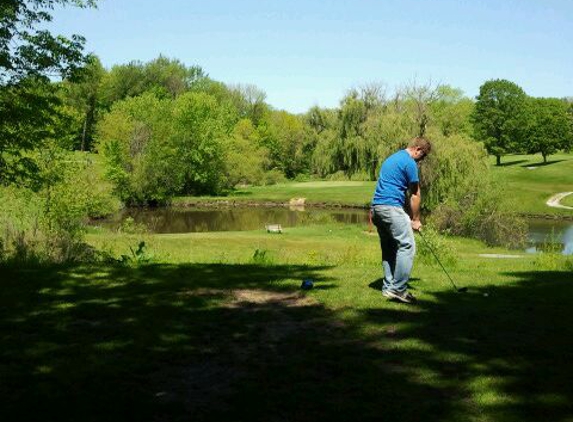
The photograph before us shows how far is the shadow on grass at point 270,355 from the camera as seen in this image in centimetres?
432

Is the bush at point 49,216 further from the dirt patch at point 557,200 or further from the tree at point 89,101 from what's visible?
the tree at point 89,101

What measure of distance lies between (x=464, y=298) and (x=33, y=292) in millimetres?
5952

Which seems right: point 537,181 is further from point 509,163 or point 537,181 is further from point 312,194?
point 312,194

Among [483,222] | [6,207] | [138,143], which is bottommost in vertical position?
[483,222]

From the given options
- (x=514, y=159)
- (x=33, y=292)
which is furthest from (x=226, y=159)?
(x=33, y=292)

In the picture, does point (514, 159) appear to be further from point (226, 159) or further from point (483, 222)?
point (483, 222)

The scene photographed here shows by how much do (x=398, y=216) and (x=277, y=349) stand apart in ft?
9.23

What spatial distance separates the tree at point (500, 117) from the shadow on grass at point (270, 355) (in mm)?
84678

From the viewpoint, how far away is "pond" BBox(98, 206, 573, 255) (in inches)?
1885

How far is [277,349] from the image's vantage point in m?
5.64

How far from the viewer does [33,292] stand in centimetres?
785

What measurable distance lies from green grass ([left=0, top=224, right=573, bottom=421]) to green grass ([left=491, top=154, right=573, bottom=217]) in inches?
2084

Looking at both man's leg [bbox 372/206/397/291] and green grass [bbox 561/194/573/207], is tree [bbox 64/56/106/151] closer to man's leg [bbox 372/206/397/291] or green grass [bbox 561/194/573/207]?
green grass [bbox 561/194/573/207]

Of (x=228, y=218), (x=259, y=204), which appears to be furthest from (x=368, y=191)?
(x=228, y=218)
